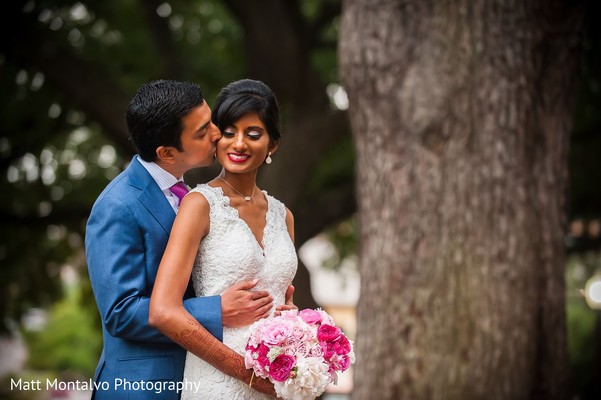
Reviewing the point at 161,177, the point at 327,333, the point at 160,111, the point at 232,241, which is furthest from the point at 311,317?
the point at 160,111

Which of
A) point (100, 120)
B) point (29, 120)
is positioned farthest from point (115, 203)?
point (29, 120)

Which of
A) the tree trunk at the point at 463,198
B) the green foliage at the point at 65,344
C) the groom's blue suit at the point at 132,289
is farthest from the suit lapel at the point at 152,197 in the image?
the green foliage at the point at 65,344

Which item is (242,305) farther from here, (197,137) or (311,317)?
(197,137)

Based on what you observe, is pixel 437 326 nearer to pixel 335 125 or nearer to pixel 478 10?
pixel 478 10

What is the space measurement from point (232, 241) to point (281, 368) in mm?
532

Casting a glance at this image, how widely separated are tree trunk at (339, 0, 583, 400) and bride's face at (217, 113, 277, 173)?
385cm

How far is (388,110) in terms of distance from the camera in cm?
738

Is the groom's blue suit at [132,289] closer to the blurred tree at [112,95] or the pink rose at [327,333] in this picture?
the pink rose at [327,333]

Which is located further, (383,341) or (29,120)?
(29,120)

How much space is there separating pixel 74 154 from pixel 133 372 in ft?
40.7

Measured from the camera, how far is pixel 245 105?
351 cm

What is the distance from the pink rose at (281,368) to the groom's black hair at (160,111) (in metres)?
0.91

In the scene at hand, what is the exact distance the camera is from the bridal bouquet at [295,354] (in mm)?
3324

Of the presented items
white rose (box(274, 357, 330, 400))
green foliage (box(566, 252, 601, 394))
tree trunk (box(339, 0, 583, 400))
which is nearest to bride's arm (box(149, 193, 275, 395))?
white rose (box(274, 357, 330, 400))
